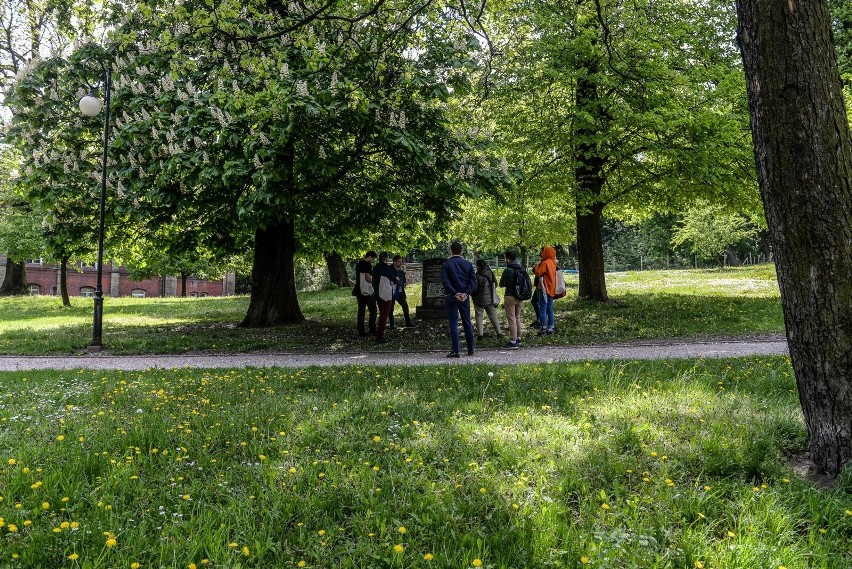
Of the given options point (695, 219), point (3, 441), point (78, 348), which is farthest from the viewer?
point (695, 219)

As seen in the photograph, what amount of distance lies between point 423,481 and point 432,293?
560 inches

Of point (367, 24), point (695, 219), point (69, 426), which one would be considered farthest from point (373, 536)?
point (695, 219)

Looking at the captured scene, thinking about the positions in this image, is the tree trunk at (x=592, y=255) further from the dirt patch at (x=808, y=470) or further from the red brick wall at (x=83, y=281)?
the red brick wall at (x=83, y=281)

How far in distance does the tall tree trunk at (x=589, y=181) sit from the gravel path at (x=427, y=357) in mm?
5936

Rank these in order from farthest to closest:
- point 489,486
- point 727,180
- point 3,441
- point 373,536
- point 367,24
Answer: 1. point 727,180
2. point 367,24
3. point 3,441
4. point 489,486
5. point 373,536

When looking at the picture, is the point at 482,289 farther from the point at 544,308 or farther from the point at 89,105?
the point at 89,105

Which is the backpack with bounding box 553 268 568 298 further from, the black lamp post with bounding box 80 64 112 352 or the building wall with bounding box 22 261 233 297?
the building wall with bounding box 22 261 233 297

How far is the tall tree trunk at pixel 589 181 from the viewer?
50.3ft

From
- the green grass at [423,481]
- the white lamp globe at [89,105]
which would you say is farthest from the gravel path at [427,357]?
the white lamp globe at [89,105]

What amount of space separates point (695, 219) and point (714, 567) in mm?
41723

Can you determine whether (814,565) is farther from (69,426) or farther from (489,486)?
(69,426)

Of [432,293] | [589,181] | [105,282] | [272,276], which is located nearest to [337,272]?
[432,293]

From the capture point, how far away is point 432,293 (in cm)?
1839

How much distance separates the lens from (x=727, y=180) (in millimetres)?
16547
